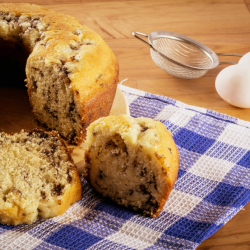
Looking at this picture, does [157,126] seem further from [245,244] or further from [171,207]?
[245,244]

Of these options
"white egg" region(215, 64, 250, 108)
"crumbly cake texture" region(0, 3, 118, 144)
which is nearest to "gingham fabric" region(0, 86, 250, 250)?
"white egg" region(215, 64, 250, 108)

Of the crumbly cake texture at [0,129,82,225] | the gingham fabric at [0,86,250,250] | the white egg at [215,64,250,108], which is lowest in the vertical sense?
the gingham fabric at [0,86,250,250]

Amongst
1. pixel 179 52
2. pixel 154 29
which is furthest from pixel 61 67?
pixel 154 29

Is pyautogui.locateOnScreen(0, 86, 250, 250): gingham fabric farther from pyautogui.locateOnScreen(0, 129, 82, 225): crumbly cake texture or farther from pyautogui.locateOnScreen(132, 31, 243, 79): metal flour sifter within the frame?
pyautogui.locateOnScreen(132, 31, 243, 79): metal flour sifter

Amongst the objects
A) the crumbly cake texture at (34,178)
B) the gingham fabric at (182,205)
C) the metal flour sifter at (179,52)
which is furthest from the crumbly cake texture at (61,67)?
the metal flour sifter at (179,52)

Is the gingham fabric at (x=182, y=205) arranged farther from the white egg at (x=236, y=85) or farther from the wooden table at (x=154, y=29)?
the wooden table at (x=154, y=29)

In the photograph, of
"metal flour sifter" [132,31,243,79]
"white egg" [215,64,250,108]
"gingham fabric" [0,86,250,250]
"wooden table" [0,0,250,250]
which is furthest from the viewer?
"metal flour sifter" [132,31,243,79]

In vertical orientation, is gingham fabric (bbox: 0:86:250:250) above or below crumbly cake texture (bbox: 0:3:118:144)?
below
